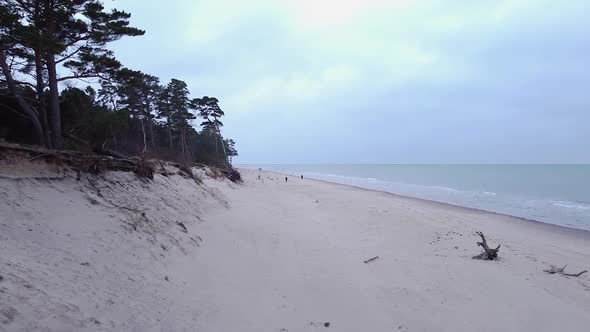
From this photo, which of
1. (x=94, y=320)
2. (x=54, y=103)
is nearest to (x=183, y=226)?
(x=94, y=320)

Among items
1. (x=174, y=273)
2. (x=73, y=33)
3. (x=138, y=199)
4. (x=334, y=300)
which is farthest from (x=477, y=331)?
(x=73, y=33)

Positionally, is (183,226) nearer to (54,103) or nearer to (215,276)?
(215,276)

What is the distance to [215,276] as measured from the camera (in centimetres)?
535

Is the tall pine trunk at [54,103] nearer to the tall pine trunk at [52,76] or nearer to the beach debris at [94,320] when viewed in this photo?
the tall pine trunk at [52,76]

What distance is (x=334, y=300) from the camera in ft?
17.6

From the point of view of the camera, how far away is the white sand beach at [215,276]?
11.6ft

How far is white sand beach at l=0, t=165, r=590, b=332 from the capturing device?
3525 mm

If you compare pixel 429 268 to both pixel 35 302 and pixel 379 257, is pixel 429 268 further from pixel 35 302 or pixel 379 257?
pixel 35 302

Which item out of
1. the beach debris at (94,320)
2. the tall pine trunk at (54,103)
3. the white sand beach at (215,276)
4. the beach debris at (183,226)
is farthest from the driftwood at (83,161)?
the tall pine trunk at (54,103)

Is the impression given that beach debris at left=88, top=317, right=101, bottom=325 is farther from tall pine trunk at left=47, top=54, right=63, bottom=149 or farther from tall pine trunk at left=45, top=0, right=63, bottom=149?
tall pine trunk at left=47, top=54, right=63, bottom=149

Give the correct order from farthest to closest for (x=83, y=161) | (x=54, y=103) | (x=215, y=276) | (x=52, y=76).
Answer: (x=54, y=103)
(x=52, y=76)
(x=83, y=161)
(x=215, y=276)

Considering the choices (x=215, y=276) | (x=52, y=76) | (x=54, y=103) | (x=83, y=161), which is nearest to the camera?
(x=215, y=276)

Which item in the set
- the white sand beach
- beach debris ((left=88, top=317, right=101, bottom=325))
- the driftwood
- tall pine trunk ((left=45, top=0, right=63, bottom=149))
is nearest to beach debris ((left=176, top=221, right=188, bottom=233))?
the white sand beach

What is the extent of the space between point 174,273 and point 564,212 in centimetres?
2770
